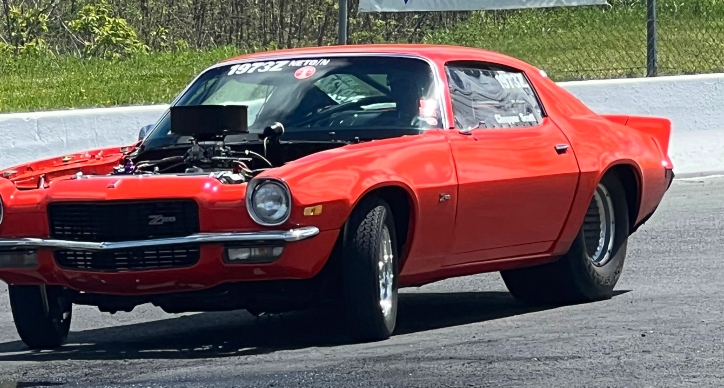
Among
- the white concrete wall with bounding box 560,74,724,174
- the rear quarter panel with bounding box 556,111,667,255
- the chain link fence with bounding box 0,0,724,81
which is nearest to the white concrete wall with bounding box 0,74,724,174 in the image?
the white concrete wall with bounding box 560,74,724,174

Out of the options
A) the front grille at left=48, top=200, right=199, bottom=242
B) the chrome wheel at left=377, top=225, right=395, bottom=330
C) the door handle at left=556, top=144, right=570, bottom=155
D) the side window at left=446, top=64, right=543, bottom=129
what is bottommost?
the chrome wheel at left=377, top=225, right=395, bottom=330

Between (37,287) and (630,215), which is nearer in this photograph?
(37,287)

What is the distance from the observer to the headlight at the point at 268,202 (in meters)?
6.23

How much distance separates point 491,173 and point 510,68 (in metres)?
1.05

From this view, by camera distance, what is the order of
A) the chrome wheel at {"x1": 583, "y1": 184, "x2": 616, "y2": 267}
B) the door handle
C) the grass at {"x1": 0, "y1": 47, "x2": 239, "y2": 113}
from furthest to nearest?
the grass at {"x1": 0, "y1": 47, "x2": 239, "y2": 113} < the chrome wheel at {"x1": 583, "y1": 184, "x2": 616, "y2": 267} < the door handle

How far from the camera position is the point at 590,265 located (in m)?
7.94

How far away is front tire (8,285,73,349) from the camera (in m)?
7.00

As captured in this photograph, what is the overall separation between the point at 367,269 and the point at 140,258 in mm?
959

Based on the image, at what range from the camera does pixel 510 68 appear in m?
8.05

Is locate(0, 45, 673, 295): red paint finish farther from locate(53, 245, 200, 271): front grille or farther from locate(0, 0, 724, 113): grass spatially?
locate(0, 0, 724, 113): grass

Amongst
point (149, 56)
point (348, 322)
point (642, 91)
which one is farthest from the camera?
point (149, 56)

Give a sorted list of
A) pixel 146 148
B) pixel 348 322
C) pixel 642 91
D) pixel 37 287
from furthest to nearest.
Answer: pixel 642 91, pixel 146 148, pixel 37 287, pixel 348 322

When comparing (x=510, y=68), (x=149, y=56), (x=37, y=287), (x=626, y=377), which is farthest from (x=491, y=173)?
(x=149, y=56)

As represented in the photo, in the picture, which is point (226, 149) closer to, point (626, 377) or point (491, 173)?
point (491, 173)
